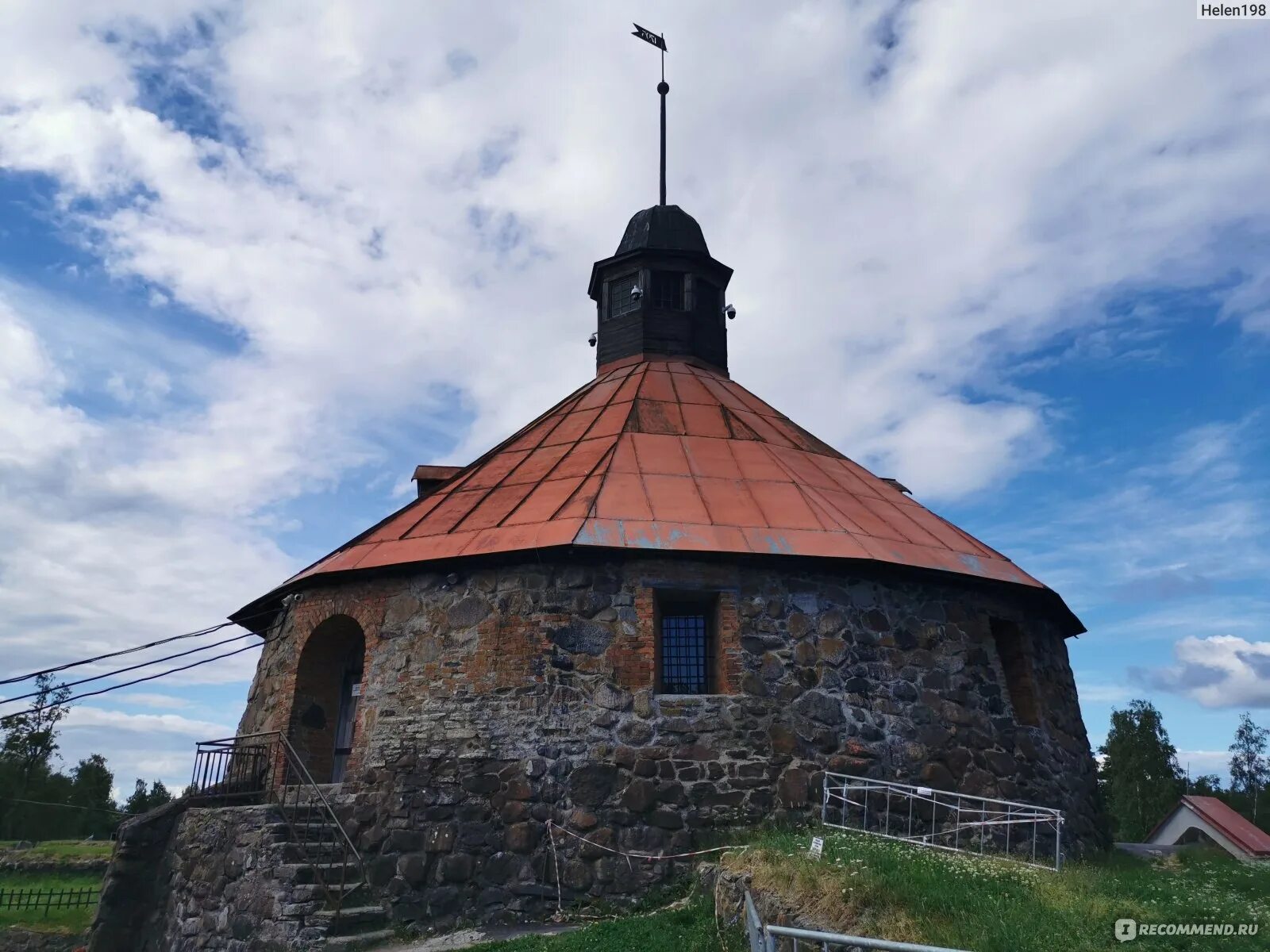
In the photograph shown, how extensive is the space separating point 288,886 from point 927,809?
6.34 meters

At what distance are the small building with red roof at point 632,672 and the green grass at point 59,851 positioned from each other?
1278cm

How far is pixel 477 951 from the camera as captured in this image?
8.02 meters

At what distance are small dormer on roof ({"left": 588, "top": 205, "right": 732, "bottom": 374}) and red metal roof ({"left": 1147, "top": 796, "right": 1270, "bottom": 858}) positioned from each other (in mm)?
11819

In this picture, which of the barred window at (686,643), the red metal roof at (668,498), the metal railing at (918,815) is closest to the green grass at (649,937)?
the metal railing at (918,815)

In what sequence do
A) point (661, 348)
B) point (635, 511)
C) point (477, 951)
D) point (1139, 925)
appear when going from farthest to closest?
point (661, 348)
point (635, 511)
point (477, 951)
point (1139, 925)

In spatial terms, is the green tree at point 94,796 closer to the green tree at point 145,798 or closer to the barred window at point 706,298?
the green tree at point 145,798

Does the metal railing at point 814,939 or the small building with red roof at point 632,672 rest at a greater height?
the small building with red roof at point 632,672

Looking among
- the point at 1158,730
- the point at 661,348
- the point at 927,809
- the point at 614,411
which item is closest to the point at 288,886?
the point at 927,809

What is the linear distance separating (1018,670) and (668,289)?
859 centimetres

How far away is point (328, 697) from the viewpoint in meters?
11.6

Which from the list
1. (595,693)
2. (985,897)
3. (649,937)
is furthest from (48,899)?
(985,897)

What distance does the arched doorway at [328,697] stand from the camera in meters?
11.3

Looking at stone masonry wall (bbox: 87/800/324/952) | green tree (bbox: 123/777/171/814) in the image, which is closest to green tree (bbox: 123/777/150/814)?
green tree (bbox: 123/777/171/814)

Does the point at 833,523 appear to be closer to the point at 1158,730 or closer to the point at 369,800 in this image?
the point at 369,800
